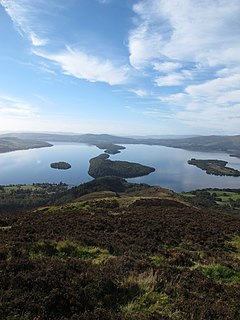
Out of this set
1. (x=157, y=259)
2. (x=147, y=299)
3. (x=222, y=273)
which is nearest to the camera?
(x=147, y=299)

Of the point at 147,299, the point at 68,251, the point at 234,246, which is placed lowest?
the point at 234,246

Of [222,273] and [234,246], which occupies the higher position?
[222,273]

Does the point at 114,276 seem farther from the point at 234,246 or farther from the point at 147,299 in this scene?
the point at 234,246

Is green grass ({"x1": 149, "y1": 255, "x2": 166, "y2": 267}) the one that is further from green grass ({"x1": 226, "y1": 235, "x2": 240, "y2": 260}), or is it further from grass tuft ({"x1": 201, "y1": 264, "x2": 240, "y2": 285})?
green grass ({"x1": 226, "y1": 235, "x2": 240, "y2": 260})

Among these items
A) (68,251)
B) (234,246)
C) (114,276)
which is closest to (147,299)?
(114,276)

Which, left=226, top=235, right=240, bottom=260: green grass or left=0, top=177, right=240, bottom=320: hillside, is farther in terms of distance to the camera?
left=226, top=235, right=240, bottom=260: green grass

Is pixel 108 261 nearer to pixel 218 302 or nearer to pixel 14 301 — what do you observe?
pixel 218 302

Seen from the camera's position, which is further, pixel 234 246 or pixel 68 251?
pixel 234 246

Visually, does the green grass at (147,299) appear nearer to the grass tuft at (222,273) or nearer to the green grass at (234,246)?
the grass tuft at (222,273)

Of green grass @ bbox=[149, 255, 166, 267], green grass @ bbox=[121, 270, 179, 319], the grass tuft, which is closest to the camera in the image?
green grass @ bbox=[121, 270, 179, 319]

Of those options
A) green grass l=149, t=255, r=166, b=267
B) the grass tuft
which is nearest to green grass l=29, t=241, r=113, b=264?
green grass l=149, t=255, r=166, b=267
